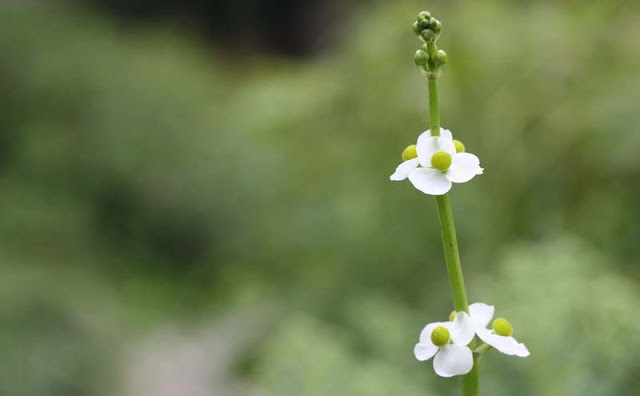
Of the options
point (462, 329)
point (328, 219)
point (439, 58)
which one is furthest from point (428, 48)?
point (328, 219)

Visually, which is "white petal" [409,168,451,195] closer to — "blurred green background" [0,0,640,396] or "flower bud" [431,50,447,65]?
"flower bud" [431,50,447,65]

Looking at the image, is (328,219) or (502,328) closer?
(502,328)

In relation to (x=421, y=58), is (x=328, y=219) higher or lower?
higher

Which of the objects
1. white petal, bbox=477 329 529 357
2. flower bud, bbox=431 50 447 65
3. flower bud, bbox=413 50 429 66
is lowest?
white petal, bbox=477 329 529 357

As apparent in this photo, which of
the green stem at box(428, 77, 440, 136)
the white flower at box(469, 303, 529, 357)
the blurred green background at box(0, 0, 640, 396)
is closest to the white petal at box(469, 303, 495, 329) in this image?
the white flower at box(469, 303, 529, 357)

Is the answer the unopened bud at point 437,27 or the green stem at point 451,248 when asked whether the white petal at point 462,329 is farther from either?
the unopened bud at point 437,27

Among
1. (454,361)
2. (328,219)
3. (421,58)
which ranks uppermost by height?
(328,219)

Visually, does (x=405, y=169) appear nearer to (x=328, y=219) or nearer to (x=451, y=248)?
(x=451, y=248)
